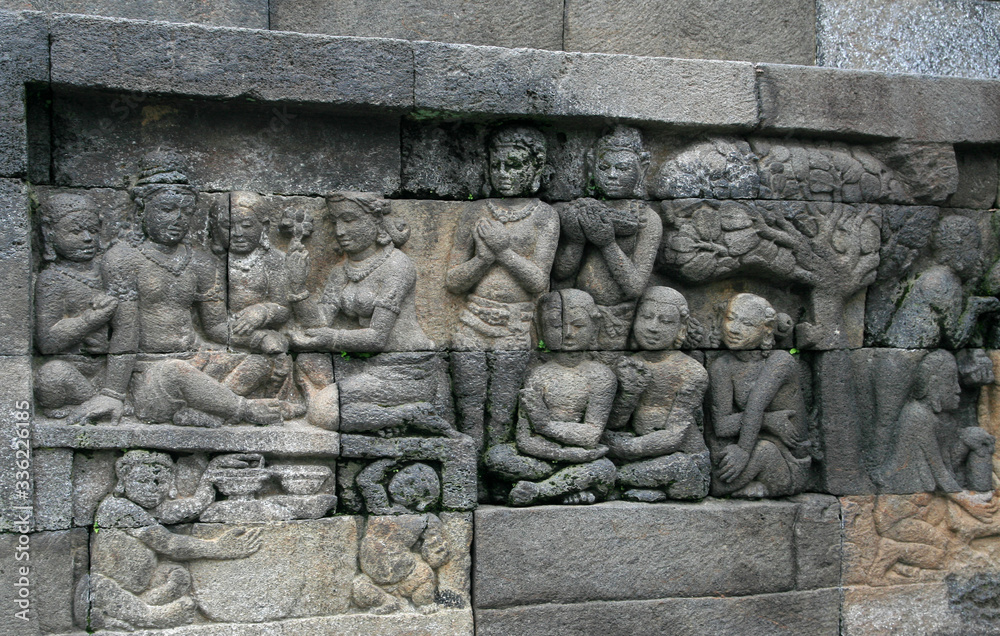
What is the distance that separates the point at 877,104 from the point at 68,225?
4536mm

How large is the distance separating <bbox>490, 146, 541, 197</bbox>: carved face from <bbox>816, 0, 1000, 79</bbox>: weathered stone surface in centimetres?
234

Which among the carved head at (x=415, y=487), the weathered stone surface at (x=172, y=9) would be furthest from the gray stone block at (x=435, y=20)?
the carved head at (x=415, y=487)

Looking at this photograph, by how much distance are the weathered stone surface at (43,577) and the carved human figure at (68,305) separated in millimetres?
622

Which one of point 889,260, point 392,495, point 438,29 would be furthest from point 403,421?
point 889,260

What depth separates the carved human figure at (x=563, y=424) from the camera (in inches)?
201

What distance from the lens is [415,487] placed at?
4910 millimetres

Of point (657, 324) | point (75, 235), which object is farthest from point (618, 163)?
point (75, 235)

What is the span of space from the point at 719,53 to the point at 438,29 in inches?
69.9

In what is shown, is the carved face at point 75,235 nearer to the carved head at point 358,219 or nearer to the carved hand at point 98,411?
the carved hand at point 98,411

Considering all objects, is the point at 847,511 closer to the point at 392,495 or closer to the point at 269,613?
the point at 392,495

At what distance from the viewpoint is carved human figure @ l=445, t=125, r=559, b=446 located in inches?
198

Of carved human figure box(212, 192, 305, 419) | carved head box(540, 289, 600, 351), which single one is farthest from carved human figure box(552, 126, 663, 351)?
carved human figure box(212, 192, 305, 419)

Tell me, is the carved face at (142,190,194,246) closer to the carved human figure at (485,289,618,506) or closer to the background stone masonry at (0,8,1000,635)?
the background stone masonry at (0,8,1000,635)

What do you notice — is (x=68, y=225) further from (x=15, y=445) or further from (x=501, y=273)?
(x=501, y=273)
